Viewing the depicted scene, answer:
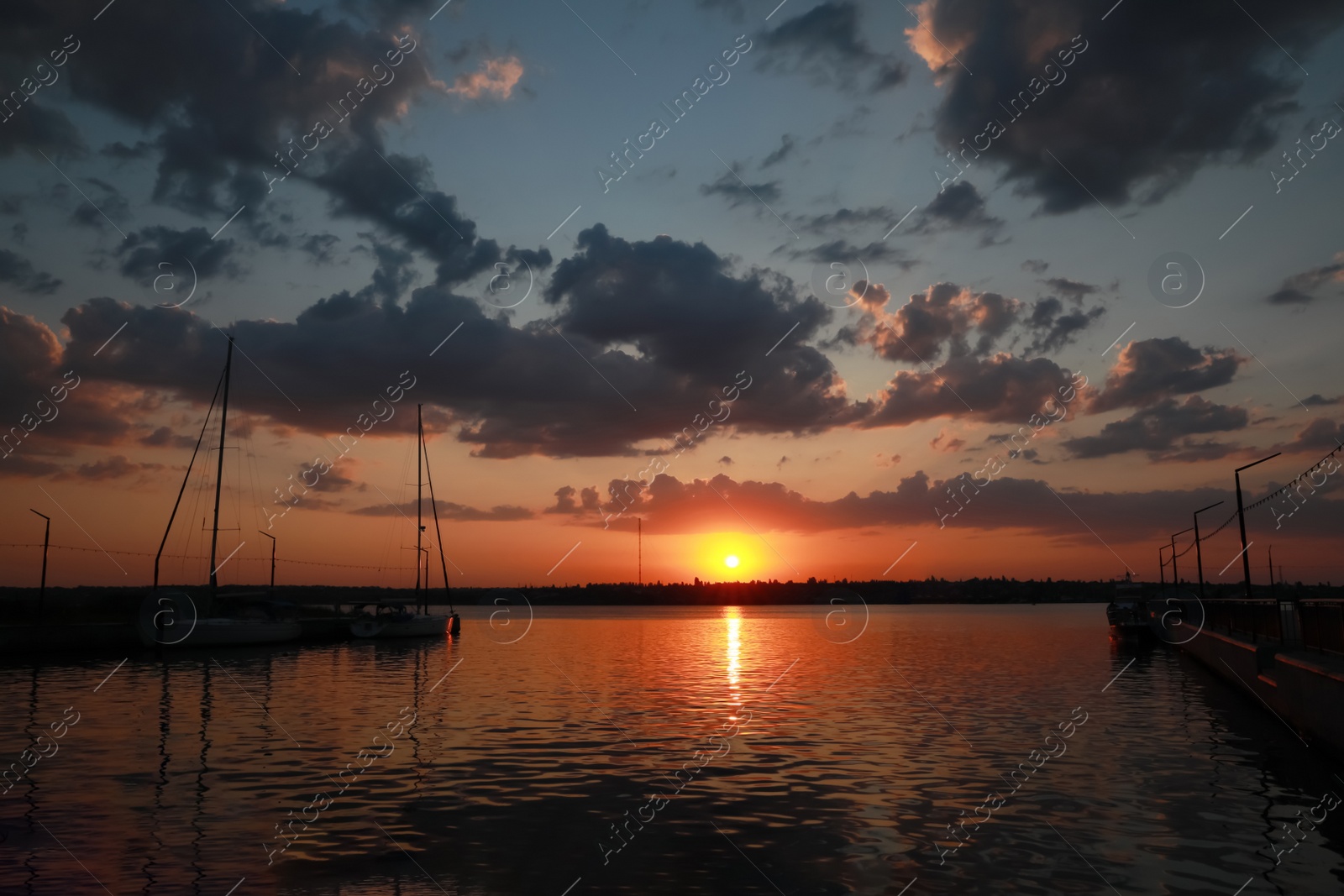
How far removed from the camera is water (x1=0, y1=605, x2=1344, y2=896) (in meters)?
13.4

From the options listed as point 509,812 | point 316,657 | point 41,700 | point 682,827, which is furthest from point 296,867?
point 316,657

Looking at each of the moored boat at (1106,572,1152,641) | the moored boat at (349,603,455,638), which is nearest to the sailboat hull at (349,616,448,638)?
the moored boat at (349,603,455,638)

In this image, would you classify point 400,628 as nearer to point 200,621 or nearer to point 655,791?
point 200,621

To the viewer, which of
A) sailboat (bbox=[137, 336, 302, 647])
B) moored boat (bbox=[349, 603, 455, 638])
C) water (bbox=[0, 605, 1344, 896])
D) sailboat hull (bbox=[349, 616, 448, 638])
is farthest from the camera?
moored boat (bbox=[349, 603, 455, 638])

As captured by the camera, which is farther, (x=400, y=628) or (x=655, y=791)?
(x=400, y=628)

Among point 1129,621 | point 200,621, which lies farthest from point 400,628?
point 1129,621

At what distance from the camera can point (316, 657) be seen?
64.5 meters

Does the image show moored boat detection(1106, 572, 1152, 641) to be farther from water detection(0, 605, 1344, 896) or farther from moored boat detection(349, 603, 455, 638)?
moored boat detection(349, 603, 455, 638)

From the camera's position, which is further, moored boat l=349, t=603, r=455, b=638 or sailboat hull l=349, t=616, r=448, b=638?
moored boat l=349, t=603, r=455, b=638

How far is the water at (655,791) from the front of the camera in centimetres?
1345

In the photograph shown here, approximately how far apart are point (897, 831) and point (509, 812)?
674 centimetres

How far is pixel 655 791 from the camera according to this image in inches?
776

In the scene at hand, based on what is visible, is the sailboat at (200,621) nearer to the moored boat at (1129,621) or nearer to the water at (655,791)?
the water at (655,791)

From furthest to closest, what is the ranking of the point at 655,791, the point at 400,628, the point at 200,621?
the point at 400,628
the point at 200,621
the point at 655,791
